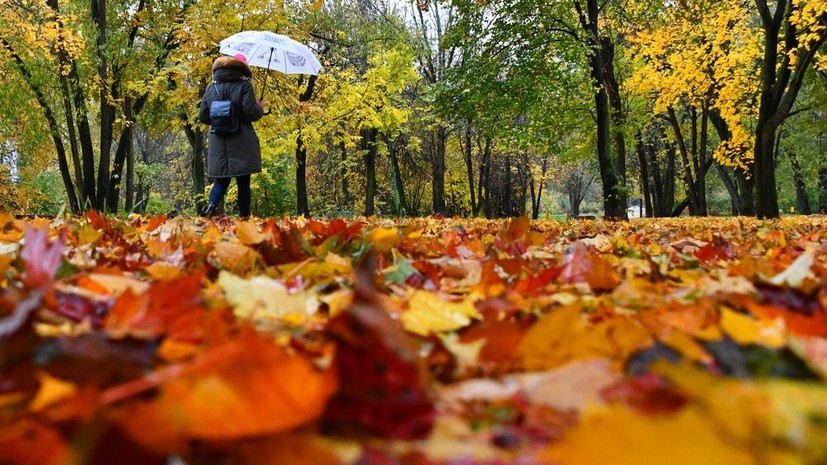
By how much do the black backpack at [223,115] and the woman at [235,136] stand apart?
0.05 ft

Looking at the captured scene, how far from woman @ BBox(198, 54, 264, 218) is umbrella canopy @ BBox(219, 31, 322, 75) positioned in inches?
94.4

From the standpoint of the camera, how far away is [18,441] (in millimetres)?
336

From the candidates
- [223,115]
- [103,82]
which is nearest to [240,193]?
[223,115]

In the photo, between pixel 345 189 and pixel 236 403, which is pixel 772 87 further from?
pixel 345 189

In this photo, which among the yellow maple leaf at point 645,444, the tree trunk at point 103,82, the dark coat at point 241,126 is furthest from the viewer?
the tree trunk at point 103,82

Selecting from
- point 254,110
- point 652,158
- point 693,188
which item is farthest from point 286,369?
point 652,158

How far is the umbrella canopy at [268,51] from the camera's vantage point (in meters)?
8.09

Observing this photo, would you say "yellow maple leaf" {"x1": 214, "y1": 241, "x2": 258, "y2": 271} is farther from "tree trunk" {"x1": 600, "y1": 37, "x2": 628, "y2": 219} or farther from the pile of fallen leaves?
"tree trunk" {"x1": 600, "y1": 37, "x2": 628, "y2": 219}

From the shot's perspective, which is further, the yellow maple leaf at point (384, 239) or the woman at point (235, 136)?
the woman at point (235, 136)

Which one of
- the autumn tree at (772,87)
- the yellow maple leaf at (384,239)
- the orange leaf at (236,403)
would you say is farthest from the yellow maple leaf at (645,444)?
the autumn tree at (772,87)

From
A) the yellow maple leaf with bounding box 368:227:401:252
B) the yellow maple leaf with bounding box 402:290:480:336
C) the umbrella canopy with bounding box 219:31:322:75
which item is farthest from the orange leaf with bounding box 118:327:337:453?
the umbrella canopy with bounding box 219:31:322:75

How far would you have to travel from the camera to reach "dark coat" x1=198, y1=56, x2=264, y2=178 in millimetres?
5641

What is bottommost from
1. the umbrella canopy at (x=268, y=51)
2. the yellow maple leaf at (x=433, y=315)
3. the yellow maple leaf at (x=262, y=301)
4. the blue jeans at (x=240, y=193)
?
the yellow maple leaf at (x=433, y=315)

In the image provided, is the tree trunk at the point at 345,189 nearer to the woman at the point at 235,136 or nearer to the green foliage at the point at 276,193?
the green foliage at the point at 276,193
